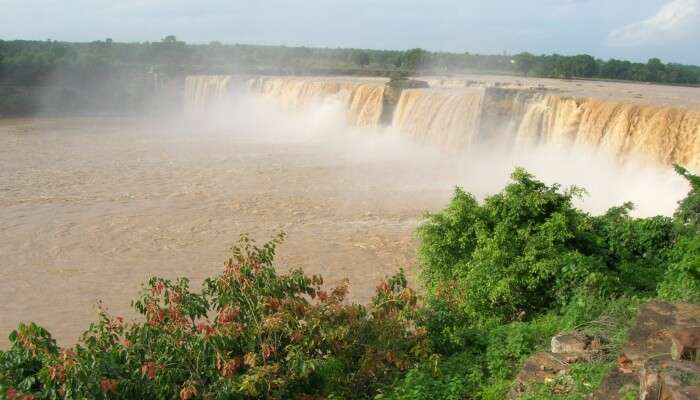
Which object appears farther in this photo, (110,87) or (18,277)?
(110,87)

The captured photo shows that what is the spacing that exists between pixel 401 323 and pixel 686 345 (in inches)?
77.4

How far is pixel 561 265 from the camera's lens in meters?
6.54

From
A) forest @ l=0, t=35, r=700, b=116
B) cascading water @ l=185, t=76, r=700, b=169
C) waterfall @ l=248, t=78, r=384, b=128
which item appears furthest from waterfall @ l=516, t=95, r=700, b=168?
forest @ l=0, t=35, r=700, b=116

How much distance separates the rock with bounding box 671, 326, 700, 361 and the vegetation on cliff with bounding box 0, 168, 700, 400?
45cm

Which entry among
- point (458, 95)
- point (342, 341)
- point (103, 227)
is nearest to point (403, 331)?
point (342, 341)

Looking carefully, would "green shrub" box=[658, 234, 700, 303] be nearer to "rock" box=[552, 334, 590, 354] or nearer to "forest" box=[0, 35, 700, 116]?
"rock" box=[552, 334, 590, 354]

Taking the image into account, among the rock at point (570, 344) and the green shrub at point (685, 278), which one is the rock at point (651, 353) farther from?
the green shrub at point (685, 278)

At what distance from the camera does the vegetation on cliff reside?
4.28 meters

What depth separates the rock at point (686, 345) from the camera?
4164 mm

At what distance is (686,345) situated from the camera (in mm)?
4199

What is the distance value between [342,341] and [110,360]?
60.7 inches

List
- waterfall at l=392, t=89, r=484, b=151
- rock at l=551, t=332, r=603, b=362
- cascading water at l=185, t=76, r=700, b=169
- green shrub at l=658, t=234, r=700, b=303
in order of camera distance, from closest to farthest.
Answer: rock at l=551, t=332, r=603, b=362 → green shrub at l=658, t=234, r=700, b=303 → cascading water at l=185, t=76, r=700, b=169 → waterfall at l=392, t=89, r=484, b=151

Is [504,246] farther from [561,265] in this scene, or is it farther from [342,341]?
[342,341]

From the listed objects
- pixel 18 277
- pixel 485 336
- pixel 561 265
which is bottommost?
pixel 18 277
